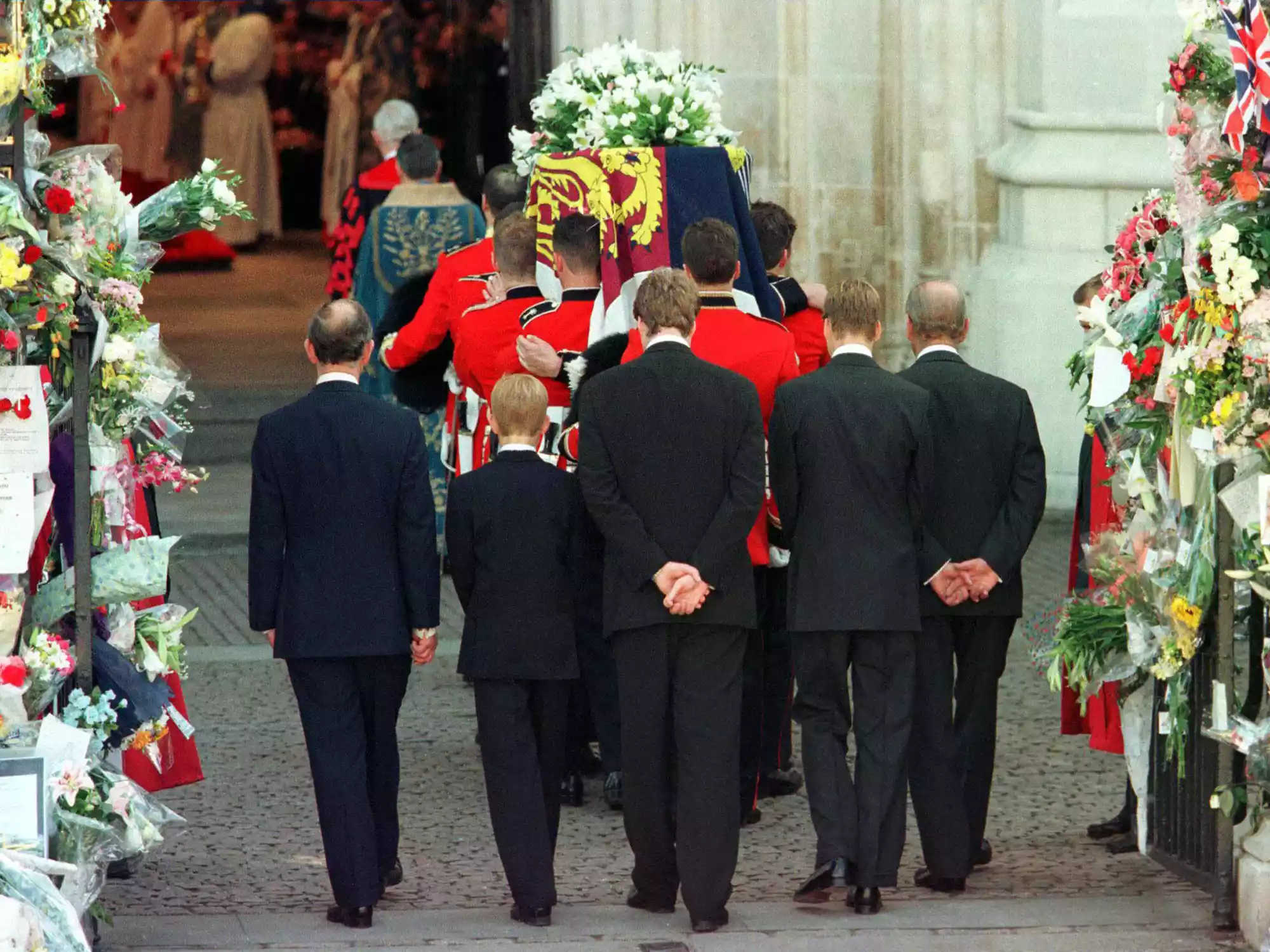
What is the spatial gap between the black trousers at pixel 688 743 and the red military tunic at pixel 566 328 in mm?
1391

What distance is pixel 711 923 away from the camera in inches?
246

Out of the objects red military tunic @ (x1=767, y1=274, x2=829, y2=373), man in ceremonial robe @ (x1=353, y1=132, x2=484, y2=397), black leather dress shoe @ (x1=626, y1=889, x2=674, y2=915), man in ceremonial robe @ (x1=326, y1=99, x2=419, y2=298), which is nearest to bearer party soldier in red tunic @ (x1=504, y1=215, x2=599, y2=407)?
red military tunic @ (x1=767, y1=274, x2=829, y2=373)

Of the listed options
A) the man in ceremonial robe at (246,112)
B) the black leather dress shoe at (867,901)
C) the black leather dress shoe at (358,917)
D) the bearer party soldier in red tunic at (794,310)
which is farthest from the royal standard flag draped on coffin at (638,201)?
the man in ceremonial robe at (246,112)

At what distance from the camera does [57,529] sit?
19.9 feet

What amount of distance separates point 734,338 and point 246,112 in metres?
15.8

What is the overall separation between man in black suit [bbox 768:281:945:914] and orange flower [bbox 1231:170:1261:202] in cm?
109

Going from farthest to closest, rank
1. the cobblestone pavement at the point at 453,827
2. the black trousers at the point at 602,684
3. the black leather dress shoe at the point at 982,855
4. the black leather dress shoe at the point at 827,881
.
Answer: the black trousers at the point at 602,684 < the black leather dress shoe at the point at 982,855 < the cobblestone pavement at the point at 453,827 < the black leather dress shoe at the point at 827,881

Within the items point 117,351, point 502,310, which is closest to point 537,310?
point 502,310

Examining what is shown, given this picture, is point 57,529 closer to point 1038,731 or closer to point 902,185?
point 1038,731

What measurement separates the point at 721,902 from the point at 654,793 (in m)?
0.34

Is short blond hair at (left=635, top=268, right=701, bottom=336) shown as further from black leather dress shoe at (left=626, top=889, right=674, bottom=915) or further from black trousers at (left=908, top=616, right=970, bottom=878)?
black leather dress shoe at (left=626, top=889, right=674, bottom=915)

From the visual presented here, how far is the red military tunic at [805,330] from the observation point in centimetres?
778

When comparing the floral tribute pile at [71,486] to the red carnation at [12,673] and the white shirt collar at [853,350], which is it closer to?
the red carnation at [12,673]

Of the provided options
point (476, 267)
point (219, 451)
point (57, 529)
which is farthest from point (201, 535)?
point (57, 529)
